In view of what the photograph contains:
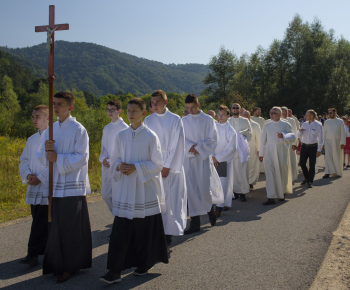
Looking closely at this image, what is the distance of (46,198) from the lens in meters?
5.25

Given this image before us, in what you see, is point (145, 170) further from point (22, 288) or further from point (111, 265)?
point (22, 288)

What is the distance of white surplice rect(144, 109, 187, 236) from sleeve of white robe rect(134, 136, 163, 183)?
1.00 metres

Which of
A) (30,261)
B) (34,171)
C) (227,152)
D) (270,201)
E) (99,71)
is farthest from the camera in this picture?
(99,71)

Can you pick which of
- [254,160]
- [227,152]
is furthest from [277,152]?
[227,152]

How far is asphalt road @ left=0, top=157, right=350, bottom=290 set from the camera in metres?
4.66

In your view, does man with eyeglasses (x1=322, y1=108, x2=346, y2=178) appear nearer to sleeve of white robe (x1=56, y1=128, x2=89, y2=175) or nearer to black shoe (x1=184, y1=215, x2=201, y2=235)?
black shoe (x1=184, y1=215, x2=201, y2=235)

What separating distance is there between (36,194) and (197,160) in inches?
115

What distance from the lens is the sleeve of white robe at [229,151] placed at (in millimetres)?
8805

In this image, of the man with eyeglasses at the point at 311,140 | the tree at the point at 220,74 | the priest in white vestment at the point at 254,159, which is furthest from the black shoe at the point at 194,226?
the tree at the point at 220,74

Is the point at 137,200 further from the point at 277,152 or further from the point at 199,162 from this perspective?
the point at 277,152

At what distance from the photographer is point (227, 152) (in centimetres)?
884

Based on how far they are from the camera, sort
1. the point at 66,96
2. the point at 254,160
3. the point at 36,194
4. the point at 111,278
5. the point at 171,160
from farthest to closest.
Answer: the point at 254,160 < the point at 171,160 < the point at 36,194 < the point at 66,96 < the point at 111,278

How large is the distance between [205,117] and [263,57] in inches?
1848

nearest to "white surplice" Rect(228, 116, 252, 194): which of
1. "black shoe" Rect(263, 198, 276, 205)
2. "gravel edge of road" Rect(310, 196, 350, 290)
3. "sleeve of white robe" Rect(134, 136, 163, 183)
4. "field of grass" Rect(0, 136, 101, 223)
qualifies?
"black shoe" Rect(263, 198, 276, 205)
